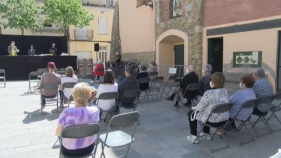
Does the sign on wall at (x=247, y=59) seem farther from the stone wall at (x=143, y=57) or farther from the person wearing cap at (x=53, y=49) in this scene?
the person wearing cap at (x=53, y=49)

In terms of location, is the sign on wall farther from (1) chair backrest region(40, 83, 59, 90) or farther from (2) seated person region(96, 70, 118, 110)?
(1) chair backrest region(40, 83, 59, 90)

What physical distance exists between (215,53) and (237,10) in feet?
6.70

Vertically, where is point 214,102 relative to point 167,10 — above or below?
below

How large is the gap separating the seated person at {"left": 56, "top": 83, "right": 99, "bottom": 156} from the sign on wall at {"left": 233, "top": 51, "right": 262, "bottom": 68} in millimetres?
6394

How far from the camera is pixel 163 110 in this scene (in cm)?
586

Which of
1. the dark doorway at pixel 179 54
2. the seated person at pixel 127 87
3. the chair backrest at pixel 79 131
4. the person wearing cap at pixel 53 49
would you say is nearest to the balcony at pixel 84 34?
the person wearing cap at pixel 53 49

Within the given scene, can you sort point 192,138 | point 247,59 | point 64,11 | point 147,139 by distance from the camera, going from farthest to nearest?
point 64,11, point 247,59, point 147,139, point 192,138

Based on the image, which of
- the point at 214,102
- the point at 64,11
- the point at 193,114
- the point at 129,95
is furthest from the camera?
the point at 64,11

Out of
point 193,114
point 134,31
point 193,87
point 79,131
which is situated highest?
point 134,31

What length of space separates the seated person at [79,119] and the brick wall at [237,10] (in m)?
6.47

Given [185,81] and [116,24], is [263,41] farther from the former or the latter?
[116,24]

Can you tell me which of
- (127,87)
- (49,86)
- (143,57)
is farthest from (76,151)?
(143,57)

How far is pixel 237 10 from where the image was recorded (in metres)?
7.93

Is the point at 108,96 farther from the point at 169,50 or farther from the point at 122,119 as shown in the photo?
the point at 169,50
